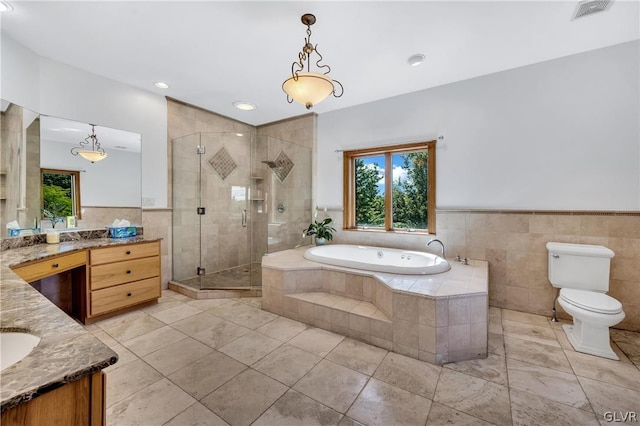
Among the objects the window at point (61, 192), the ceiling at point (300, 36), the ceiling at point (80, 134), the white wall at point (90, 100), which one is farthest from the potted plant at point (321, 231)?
the window at point (61, 192)

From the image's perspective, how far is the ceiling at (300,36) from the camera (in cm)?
190

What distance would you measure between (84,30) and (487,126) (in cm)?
390

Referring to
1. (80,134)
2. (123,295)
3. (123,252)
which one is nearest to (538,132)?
(123,252)

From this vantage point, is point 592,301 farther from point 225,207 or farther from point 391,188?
point 225,207

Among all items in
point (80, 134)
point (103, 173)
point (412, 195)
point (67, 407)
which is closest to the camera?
point (67, 407)

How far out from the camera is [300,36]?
2199mm

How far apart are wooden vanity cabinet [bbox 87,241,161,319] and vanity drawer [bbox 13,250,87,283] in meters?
0.11

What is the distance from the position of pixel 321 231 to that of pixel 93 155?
2798mm

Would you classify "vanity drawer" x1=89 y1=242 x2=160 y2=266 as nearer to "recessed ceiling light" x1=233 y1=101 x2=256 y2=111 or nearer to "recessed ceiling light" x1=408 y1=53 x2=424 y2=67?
"recessed ceiling light" x1=233 y1=101 x2=256 y2=111

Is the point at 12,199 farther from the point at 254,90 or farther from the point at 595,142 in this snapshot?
the point at 595,142

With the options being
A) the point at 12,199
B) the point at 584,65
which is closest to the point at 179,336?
the point at 12,199

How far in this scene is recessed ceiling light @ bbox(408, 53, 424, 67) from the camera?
2464 mm

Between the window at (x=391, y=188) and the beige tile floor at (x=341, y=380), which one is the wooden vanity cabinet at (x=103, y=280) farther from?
the window at (x=391, y=188)

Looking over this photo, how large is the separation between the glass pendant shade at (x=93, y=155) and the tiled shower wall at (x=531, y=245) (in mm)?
3813
